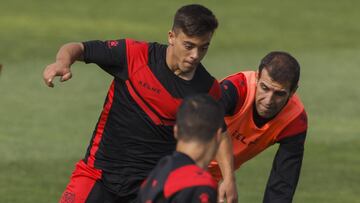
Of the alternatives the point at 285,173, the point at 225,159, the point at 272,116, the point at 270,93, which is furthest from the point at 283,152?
the point at 225,159

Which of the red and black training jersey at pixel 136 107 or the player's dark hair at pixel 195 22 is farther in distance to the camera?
the red and black training jersey at pixel 136 107

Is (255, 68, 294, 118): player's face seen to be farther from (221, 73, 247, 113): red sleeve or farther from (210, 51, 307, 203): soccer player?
(221, 73, 247, 113): red sleeve

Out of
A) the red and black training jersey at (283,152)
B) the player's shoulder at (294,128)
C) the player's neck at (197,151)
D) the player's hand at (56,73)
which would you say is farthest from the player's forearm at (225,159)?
the player's neck at (197,151)

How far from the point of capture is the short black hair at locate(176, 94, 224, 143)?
6.95m

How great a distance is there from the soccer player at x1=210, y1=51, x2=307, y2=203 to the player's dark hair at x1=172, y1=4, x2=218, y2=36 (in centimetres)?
111

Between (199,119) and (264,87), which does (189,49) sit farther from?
(199,119)

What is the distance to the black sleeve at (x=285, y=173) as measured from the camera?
10.5 meters

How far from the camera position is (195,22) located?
9.12 meters

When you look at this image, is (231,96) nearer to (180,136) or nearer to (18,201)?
(180,136)

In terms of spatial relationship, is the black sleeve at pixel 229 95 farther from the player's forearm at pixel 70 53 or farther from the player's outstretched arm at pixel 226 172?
the player's forearm at pixel 70 53

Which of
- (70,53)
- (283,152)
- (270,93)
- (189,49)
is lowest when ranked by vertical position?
(283,152)

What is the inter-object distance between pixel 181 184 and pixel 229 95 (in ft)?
11.4

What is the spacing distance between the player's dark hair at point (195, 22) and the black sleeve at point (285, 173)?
1.79 metres

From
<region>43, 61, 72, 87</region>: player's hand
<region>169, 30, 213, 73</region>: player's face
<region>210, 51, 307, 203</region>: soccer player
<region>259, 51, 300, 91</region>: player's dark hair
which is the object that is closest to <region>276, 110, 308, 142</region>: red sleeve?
<region>210, 51, 307, 203</region>: soccer player
